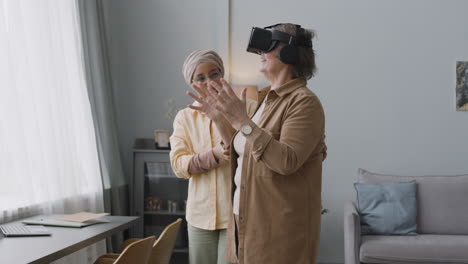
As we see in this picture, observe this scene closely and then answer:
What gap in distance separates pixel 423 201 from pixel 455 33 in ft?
4.67

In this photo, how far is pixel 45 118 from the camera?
322cm

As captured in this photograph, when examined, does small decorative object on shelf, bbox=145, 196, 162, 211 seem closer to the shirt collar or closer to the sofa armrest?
the sofa armrest

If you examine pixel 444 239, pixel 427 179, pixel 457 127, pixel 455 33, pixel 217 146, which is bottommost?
pixel 444 239

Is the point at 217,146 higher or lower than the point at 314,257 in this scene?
higher

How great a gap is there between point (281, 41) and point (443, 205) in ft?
9.58

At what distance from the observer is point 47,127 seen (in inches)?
127

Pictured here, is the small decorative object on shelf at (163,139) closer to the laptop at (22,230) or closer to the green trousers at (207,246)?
the laptop at (22,230)

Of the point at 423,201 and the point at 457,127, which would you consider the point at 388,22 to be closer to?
the point at 457,127

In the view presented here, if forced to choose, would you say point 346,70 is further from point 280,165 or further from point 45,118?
point 280,165

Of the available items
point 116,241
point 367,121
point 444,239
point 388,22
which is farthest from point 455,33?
point 116,241

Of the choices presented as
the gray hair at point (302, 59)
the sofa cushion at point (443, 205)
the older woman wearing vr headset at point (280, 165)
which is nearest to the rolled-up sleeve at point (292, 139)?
the older woman wearing vr headset at point (280, 165)

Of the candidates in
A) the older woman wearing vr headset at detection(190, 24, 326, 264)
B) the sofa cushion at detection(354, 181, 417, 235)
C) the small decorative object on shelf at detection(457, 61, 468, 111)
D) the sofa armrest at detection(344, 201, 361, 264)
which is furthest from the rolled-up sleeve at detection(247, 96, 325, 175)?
the small decorative object on shelf at detection(457, 61, 468, 111)

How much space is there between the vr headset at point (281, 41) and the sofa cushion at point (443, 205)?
2.83m

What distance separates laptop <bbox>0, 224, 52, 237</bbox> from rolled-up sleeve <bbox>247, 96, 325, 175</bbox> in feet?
4.34
